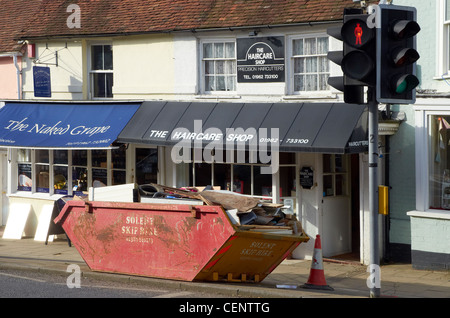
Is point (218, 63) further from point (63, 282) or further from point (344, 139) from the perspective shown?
point (63, 282)

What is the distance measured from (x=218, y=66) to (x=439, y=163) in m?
5.41

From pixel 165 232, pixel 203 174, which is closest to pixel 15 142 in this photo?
pixel 203 174

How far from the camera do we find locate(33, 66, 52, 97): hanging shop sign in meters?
18.8

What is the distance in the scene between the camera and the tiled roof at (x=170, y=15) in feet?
50.5

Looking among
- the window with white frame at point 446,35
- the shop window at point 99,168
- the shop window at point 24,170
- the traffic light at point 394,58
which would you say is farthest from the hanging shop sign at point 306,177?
the shop window at point 24,170

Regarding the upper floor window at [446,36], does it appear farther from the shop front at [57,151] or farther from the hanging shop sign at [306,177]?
the shop front at [57,151]

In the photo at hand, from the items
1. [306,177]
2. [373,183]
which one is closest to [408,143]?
[306,177]

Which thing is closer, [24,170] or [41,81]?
[41,81]

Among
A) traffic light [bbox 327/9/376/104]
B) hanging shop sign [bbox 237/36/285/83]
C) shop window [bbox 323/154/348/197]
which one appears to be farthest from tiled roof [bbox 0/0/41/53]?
traffic light [bbox 327/9/376/104]

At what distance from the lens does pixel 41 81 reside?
18.9 meters

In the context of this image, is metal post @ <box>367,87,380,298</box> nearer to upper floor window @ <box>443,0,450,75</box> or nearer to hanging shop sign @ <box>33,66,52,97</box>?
upper floor window @ <box>443,0,450,75</box>

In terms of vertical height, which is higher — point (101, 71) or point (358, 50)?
point (101, 71)

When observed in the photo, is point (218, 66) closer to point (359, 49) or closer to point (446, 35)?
point (446, 35)

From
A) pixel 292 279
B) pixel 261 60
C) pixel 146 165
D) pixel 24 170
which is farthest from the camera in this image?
pixel 24 170
